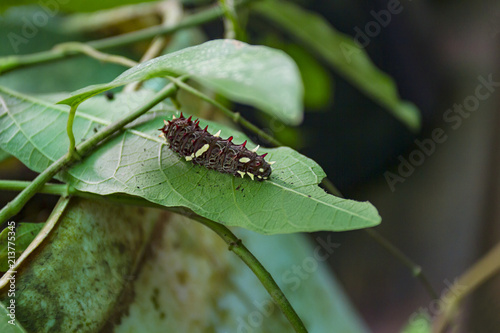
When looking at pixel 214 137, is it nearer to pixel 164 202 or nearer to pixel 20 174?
pixel 164 202

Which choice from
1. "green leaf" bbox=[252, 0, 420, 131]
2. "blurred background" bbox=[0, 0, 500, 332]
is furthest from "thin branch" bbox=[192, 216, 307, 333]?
"blurred background" bbox=[0, 0, 500, 332]

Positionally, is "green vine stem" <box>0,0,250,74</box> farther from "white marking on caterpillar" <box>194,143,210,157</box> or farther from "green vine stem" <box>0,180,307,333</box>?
"white marking on caterpillar" <box>194,143,210,157</box>

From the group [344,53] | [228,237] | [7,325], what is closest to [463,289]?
[344,53]

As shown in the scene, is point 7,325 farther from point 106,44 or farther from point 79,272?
point 106,44

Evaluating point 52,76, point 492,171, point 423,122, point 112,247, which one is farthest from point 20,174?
point 492,171

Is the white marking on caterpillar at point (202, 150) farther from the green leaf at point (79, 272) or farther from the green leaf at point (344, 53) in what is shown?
the green leaf at point (344, 53)

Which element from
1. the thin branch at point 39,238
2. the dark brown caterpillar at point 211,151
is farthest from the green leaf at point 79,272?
the dark brown caterpillar at point 211,151
